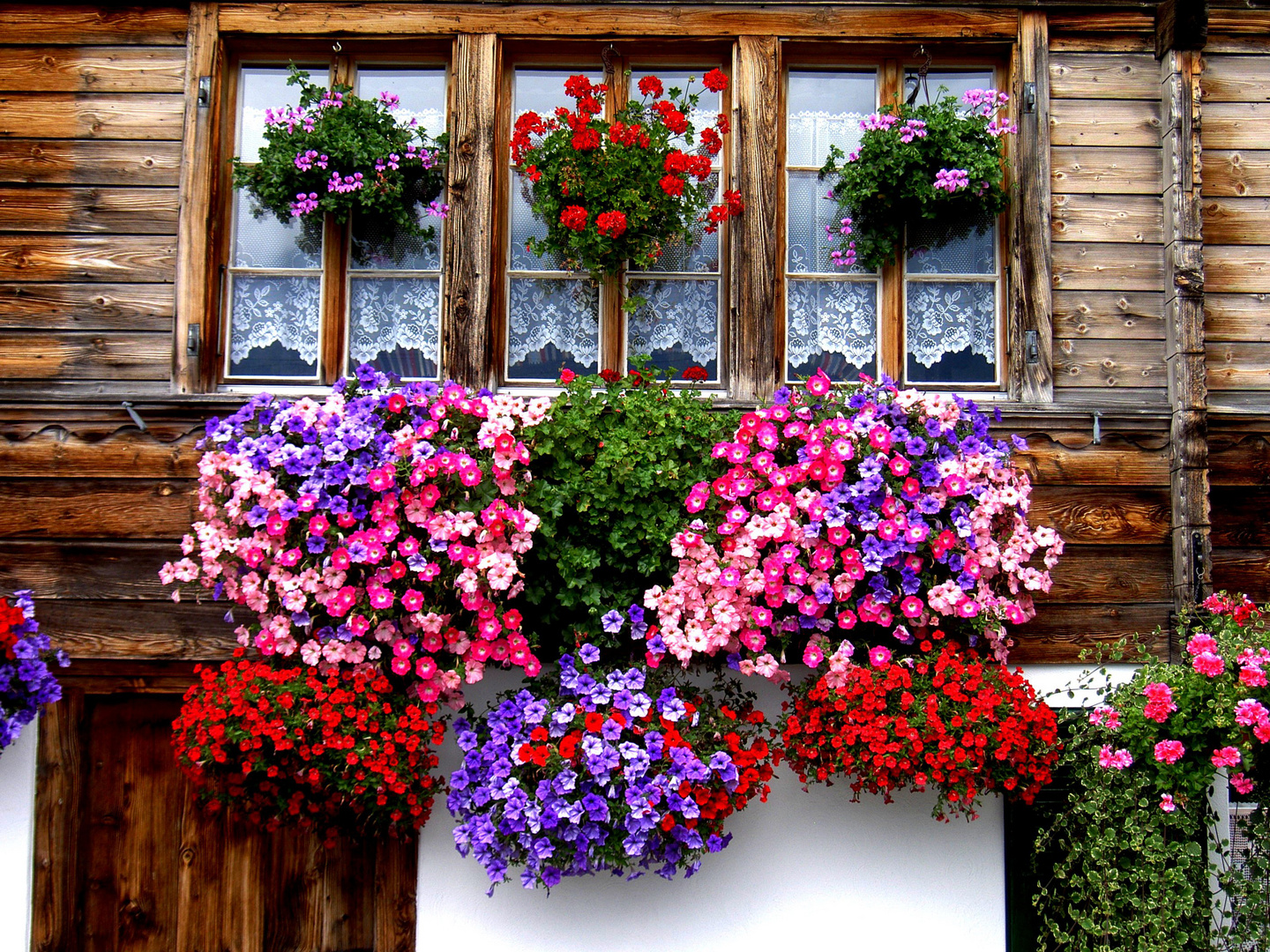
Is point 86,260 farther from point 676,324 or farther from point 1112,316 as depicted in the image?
point 1112,316

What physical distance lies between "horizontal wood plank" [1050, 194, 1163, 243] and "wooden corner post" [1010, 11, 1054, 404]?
0.08 meters

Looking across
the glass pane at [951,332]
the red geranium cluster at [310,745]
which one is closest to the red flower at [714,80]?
the glass pane at [951,332]

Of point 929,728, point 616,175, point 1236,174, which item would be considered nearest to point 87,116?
point 616,175

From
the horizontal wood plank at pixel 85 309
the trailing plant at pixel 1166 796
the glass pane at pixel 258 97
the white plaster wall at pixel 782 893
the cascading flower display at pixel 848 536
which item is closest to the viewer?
the trailing plant at pixel 1166 796

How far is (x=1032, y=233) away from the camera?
13.7ft

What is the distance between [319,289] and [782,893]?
3.23 meters

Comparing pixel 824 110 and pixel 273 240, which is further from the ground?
pixel 824 110

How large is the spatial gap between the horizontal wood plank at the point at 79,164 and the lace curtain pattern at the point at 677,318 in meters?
2.12

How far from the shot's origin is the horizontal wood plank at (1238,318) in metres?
4.20

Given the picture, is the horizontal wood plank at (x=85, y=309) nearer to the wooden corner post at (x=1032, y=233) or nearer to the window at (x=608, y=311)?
the window at (x=608, y=311)

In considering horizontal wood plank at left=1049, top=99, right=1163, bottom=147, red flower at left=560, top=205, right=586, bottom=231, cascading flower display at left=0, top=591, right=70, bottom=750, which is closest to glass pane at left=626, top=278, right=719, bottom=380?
red flower at left=560, top=205, right=586, bottom=231

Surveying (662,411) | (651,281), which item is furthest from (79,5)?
(662,411)

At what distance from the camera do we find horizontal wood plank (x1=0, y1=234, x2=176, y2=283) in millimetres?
4129

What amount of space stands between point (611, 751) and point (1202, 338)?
10.0 feet
